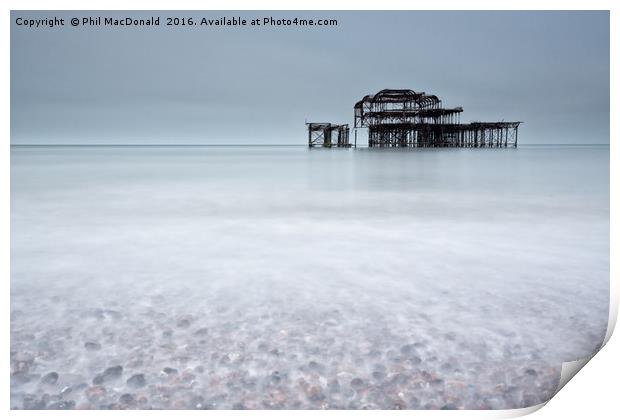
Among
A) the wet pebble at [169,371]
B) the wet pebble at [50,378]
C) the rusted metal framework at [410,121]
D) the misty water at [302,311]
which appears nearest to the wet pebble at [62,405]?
the misty water at [302,311]

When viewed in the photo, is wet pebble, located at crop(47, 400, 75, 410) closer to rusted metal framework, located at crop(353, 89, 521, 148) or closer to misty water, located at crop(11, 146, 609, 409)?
misty water, located at crop(11, 146, 609, 409)

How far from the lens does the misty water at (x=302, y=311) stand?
175cm

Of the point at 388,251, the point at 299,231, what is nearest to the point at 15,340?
the point at 388,251

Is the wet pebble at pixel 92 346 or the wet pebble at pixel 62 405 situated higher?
the wet pebble at pixel 92 346

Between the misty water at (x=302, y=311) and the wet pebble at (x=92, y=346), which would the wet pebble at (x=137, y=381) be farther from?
the wet pebble at (x=92, y=346)

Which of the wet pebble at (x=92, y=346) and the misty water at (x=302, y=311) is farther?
A: the wet pebble at (x=92, y=346)

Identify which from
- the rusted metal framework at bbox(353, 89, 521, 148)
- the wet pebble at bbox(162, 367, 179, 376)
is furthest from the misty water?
the rusted metal framework at bbox(353, 89, 521, 148)

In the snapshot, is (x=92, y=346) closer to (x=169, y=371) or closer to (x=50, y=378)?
(x=50, y=378)

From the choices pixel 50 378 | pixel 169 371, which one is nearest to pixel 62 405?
pixel 50 378

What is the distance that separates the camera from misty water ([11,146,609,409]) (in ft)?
5.75
